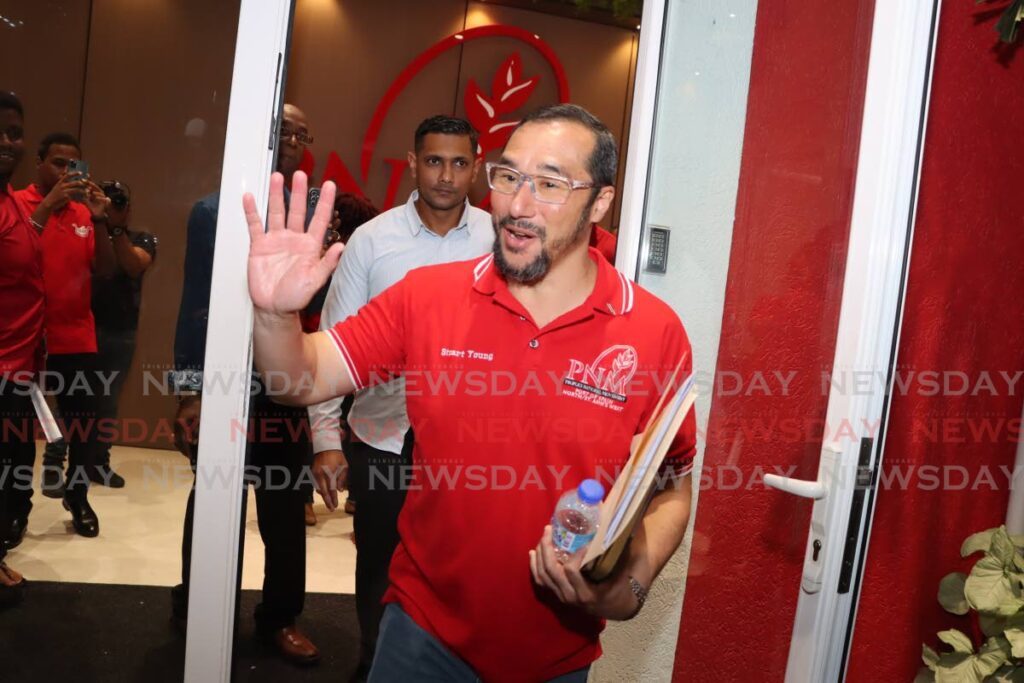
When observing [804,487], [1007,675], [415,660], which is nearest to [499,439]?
[415,660]

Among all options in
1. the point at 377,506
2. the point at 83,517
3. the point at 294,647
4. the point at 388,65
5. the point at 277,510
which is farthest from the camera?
the point at 388,65

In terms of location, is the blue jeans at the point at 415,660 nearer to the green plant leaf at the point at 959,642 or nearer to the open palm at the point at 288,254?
the open palm at the point at 288,254

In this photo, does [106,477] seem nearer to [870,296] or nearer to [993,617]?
[870,296]

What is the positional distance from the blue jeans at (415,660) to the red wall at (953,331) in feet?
2.61

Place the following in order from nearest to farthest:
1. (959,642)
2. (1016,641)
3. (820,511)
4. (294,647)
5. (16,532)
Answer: (820,511), (1016,641), (959,642), (16,532), (294,647)

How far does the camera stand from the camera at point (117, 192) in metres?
1.68

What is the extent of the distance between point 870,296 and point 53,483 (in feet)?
5.18

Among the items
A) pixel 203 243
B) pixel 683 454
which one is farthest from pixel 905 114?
pixel 203 243

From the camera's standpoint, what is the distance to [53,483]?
1773mm

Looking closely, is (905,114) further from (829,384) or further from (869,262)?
(829,384)

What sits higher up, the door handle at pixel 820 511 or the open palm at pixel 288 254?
the open palm at pixel 288 254

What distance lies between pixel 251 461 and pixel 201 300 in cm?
31

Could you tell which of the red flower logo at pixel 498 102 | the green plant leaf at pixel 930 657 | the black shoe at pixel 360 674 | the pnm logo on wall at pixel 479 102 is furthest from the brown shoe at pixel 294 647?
the red flower logo at pixel 498 102

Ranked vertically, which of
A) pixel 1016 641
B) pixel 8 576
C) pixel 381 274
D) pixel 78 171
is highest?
pixel 78 171
